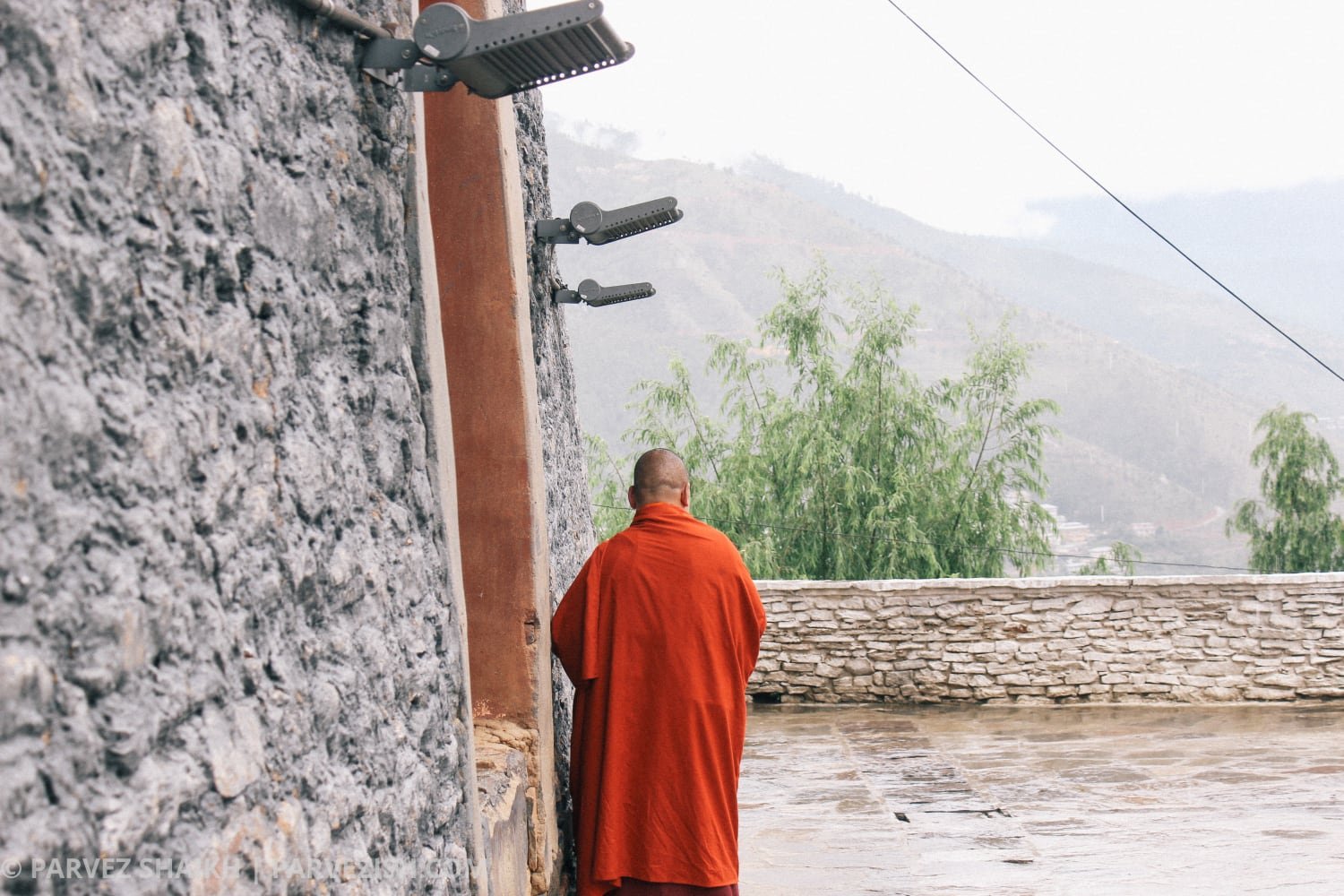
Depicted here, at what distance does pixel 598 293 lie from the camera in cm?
462

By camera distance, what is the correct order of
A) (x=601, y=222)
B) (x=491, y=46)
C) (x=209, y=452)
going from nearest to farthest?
1. (x=209, y=452)
2. (x=491, y=46)
3. (x=601, y=222)

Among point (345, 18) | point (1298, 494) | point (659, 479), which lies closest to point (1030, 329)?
point (1298, 494)

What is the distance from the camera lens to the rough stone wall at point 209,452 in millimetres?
998

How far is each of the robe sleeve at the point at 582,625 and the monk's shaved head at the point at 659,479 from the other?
0.25m

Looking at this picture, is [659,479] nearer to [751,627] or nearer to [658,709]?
[751,627]

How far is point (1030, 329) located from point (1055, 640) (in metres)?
88.2

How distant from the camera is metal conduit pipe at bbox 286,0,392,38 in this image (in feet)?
5.56

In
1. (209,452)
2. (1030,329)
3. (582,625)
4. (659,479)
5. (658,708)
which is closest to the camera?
Result: (209,452)

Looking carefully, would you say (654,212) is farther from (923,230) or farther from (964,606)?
(923,230)

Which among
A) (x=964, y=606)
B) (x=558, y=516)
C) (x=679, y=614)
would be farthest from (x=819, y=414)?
(x=679, y=614)

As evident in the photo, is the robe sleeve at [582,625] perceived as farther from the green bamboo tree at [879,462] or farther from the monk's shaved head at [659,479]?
the green bamboo tree at [879,462]

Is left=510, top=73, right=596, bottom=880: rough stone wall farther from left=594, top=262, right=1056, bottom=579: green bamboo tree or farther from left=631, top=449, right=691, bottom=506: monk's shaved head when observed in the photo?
left=594, top=262, right=1056, bottom=579: green bamboo tree

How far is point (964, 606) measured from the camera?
24.8 feet

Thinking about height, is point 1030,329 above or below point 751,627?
above
